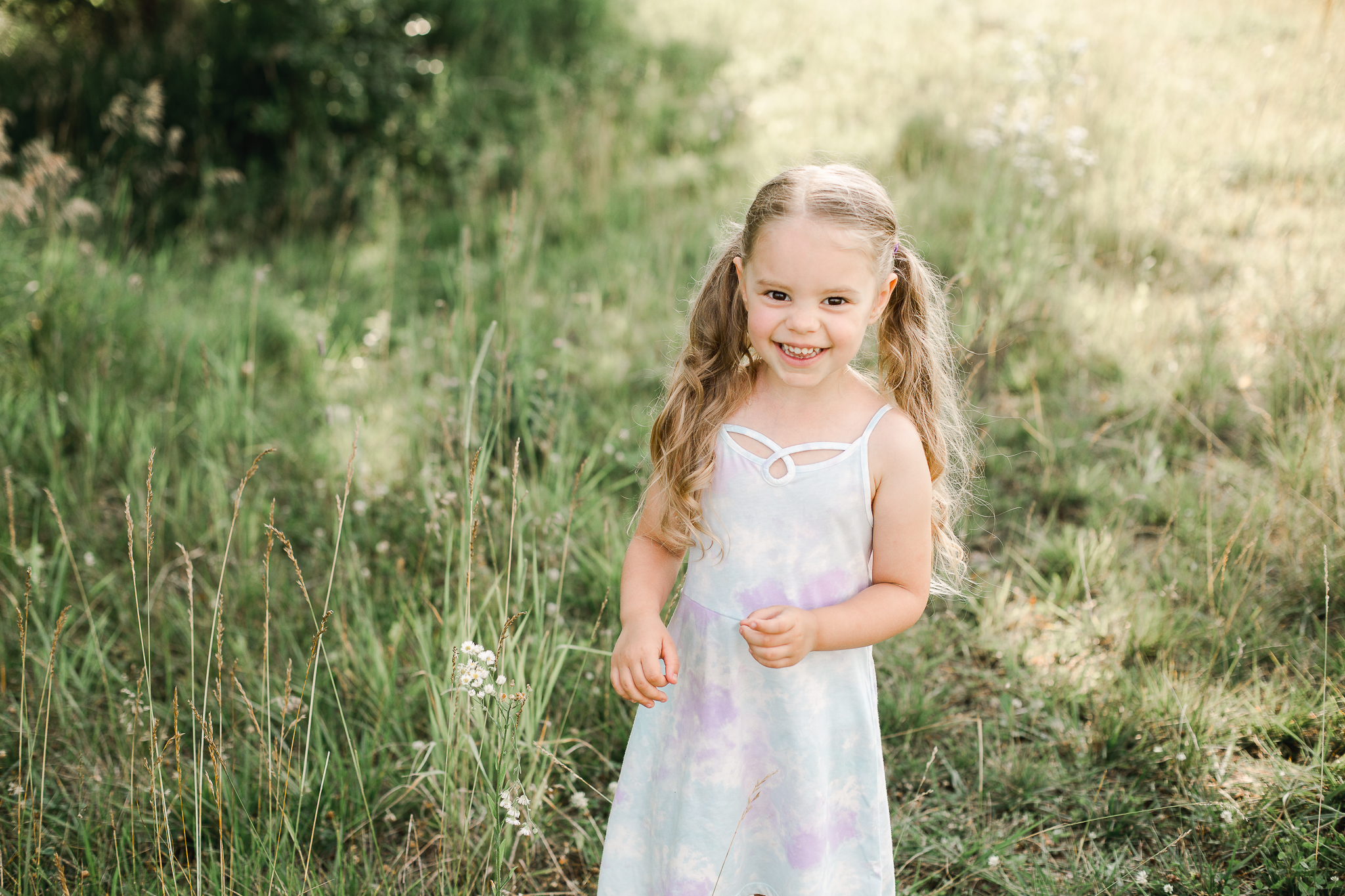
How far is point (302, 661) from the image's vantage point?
8.09ft

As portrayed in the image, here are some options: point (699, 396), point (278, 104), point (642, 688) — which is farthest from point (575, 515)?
point (278, 104)

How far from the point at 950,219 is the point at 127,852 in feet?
14.0

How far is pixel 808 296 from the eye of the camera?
142 centimetres

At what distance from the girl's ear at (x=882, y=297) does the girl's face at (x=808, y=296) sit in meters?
0.03

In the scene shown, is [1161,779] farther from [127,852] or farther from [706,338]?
[127,852]

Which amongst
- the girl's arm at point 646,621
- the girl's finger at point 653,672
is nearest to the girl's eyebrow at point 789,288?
the girl's arm at point 646,621

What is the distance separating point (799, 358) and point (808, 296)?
102mm

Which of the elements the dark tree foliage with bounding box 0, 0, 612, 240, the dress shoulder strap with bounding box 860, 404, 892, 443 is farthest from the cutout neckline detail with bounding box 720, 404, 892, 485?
the dark tree foliage with bounding box 0, 0, 612, 240

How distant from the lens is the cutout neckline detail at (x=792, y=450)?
4.91 feet

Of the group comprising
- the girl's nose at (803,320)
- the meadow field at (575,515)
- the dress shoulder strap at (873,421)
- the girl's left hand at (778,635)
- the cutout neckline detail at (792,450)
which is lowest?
the meadow field at (575,515)

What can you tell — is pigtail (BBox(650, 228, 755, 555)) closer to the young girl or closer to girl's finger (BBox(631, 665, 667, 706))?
the young girl

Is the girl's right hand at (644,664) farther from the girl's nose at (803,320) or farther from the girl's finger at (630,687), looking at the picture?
the girl's nose at (803,320)

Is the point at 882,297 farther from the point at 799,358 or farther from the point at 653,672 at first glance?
the point at 653,672

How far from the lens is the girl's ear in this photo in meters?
1.51
